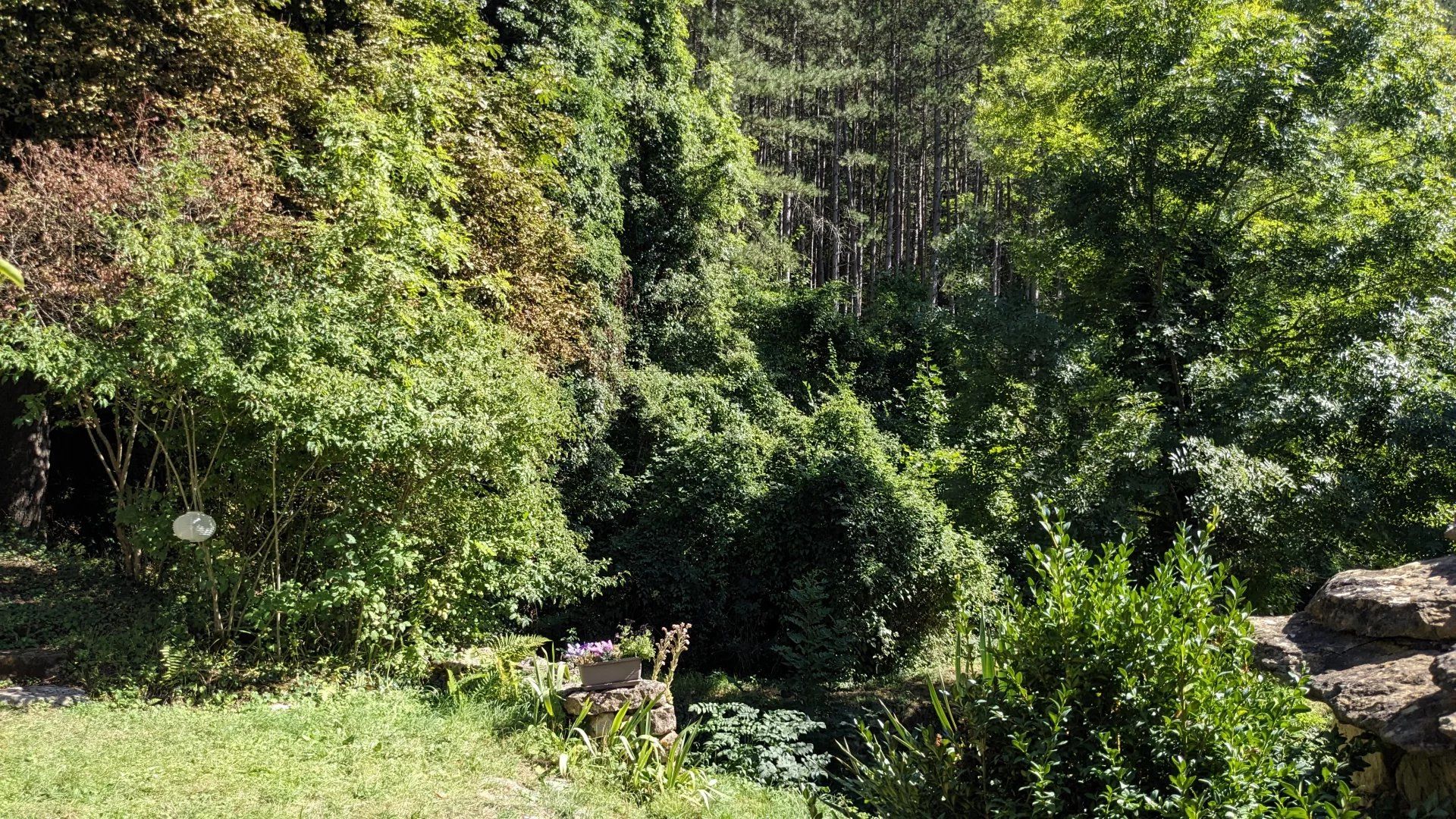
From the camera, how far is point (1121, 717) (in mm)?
3258

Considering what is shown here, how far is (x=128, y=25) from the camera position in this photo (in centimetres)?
798

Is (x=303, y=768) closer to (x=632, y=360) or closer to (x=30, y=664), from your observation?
(x=30, y=664)

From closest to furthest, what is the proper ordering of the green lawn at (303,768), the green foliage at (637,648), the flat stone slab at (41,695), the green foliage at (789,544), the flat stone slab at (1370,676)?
the flat stone slab at (1370,676)
the green lawn at (303,768)
the flat stone slab at (41,695)
the green foliage at (637,648)
the green foliage at (789,544)

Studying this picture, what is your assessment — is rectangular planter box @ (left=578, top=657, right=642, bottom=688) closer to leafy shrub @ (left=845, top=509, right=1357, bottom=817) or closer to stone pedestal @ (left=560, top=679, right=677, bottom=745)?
stone pedestal @ (left=560, top=679, right=677, bottom=745)

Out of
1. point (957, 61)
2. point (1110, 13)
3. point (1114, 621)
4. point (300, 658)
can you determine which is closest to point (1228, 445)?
point (1110, 13)

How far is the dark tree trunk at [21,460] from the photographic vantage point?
8914 mm

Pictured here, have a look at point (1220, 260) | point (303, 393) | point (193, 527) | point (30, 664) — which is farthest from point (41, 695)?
point (1220, 260)

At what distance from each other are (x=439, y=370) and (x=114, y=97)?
3771 mm

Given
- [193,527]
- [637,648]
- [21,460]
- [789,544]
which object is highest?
[193,527]

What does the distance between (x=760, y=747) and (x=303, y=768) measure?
11.3ft

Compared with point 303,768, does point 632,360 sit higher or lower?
lower

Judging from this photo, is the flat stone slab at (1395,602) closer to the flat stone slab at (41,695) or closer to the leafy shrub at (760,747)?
the leafy shrub at (760,747)

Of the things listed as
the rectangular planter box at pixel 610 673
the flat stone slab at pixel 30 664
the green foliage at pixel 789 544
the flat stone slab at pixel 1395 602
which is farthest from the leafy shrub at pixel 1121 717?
the green foliage at pixel 789 544

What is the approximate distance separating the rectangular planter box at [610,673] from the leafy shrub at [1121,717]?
11.0 feet
